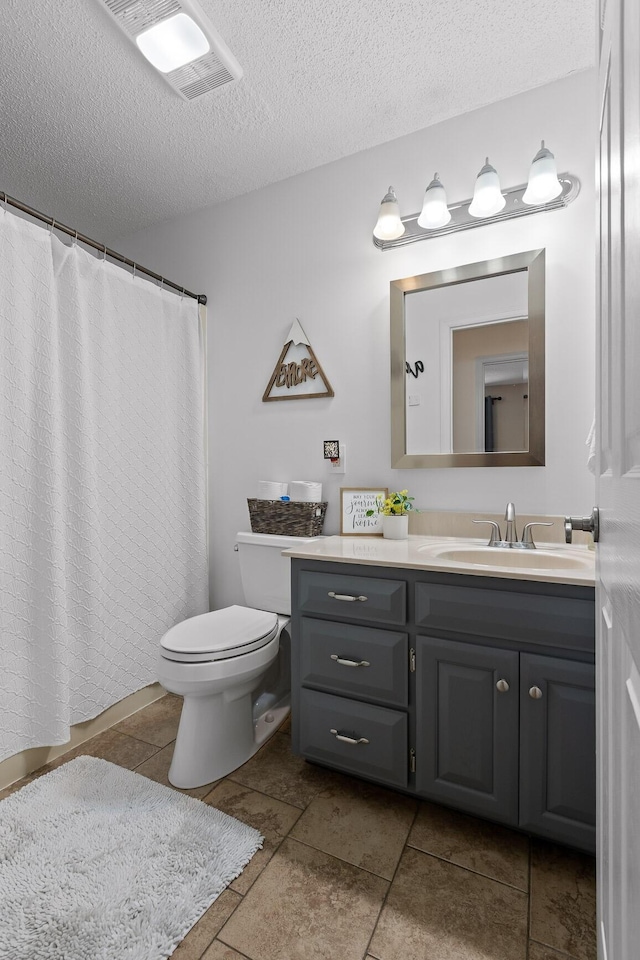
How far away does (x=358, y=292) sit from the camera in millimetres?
2047

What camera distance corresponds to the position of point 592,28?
1508 mm

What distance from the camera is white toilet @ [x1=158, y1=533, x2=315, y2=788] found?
5.16ft

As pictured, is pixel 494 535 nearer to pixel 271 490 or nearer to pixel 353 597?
pixel 353 597

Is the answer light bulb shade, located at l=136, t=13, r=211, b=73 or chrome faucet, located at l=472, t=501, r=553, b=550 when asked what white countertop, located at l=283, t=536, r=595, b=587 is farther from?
light bulb shade, located at l=136, t=13, r=211, b=73

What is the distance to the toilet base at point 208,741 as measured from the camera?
5.25 feet

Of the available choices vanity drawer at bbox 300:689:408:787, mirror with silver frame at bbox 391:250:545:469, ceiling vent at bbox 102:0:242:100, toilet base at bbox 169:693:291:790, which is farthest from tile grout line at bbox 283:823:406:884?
ceiling vent at bbox 102:0:242:100

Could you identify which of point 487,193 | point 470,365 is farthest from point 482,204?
point 470,365

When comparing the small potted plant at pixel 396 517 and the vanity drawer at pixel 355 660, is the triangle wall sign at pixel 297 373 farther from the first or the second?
the vanity drawer at pixel 355 660

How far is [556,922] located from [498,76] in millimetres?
2508

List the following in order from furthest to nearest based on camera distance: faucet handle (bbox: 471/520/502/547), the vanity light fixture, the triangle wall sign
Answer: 1. the triangle wall sign
2. faucet handle (bbox: 471/520/502/547)
3. the vanity light fixture

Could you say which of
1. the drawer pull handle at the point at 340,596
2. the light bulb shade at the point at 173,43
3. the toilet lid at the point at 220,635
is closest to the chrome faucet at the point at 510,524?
the drawer pull handle at the point at 340,596

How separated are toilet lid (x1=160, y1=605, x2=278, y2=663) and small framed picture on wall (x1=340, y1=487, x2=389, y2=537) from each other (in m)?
0.48

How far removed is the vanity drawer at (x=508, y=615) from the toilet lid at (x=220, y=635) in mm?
625

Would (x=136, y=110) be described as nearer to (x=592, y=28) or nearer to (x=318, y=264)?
(x=318, y=264)
